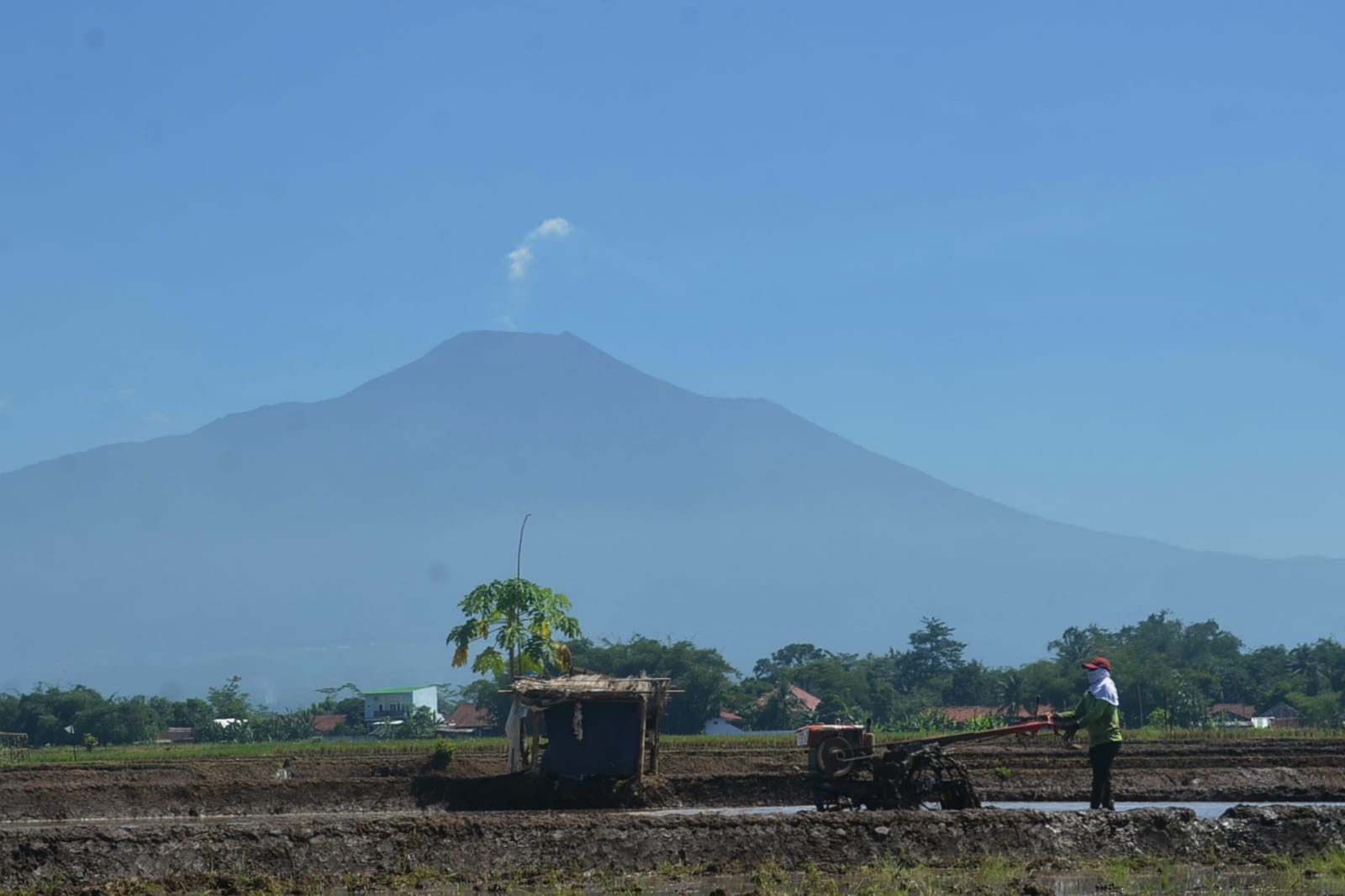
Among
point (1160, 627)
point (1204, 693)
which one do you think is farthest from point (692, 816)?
point (1160, 627)

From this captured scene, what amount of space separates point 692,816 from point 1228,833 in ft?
16.8

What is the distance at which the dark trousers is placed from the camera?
16562 millimetres

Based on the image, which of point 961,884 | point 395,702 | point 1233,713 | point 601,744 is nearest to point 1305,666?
point 1233,713

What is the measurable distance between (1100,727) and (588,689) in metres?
9.62

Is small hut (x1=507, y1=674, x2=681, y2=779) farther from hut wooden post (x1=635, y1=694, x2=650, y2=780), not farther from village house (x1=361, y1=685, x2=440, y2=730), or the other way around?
village house (x1=361, y1=685, x2=440, y2=730)

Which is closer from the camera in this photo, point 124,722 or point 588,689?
point 588,689

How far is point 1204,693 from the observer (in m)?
88.8

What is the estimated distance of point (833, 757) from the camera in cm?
1833

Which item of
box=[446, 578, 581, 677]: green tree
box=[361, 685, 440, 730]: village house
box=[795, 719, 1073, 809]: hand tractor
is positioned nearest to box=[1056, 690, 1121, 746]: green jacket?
box=[795, 719, 1073, 809]: hand tractor

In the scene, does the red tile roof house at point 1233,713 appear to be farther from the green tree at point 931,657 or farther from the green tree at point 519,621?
the green tree at point 519,621

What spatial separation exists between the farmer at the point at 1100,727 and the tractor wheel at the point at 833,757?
2.65 metres

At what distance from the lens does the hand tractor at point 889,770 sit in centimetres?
1758

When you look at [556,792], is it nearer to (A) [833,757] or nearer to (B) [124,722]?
(A) [833,757]

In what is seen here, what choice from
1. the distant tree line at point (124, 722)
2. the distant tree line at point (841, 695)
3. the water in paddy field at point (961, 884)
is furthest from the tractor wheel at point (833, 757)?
the distant tree line at point (124, 722)
